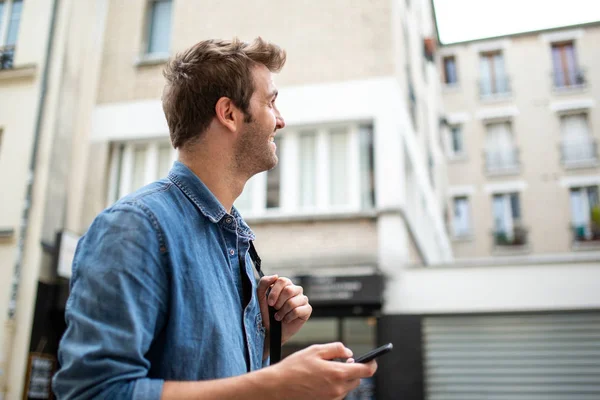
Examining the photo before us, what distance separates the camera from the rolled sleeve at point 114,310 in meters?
1.01

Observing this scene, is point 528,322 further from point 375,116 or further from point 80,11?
point 80,11

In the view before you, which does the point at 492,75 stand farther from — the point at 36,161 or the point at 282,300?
the point at 282,300

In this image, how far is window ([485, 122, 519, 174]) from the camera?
20.2 meters

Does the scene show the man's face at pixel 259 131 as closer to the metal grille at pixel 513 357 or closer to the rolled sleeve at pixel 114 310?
the rolled sleeve at pixel 114 310

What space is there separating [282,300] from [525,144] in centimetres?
1976

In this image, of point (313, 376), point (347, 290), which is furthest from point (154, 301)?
point (347, 290)

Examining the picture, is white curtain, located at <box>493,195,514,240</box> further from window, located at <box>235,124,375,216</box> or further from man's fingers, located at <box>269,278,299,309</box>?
man's fingers, located at <box>269,278,299,309</box>

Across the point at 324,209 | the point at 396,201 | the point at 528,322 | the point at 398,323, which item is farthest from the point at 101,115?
the point at 528,322

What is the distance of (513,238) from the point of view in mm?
19516

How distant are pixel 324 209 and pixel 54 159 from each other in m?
4.05

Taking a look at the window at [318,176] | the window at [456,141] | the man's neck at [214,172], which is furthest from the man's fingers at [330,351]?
the window at [456,141]

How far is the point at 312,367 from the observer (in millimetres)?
1017

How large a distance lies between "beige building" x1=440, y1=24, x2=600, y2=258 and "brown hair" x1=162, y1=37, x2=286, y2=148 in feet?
60.7

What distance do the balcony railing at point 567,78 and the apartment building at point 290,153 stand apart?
1012 centimetres
